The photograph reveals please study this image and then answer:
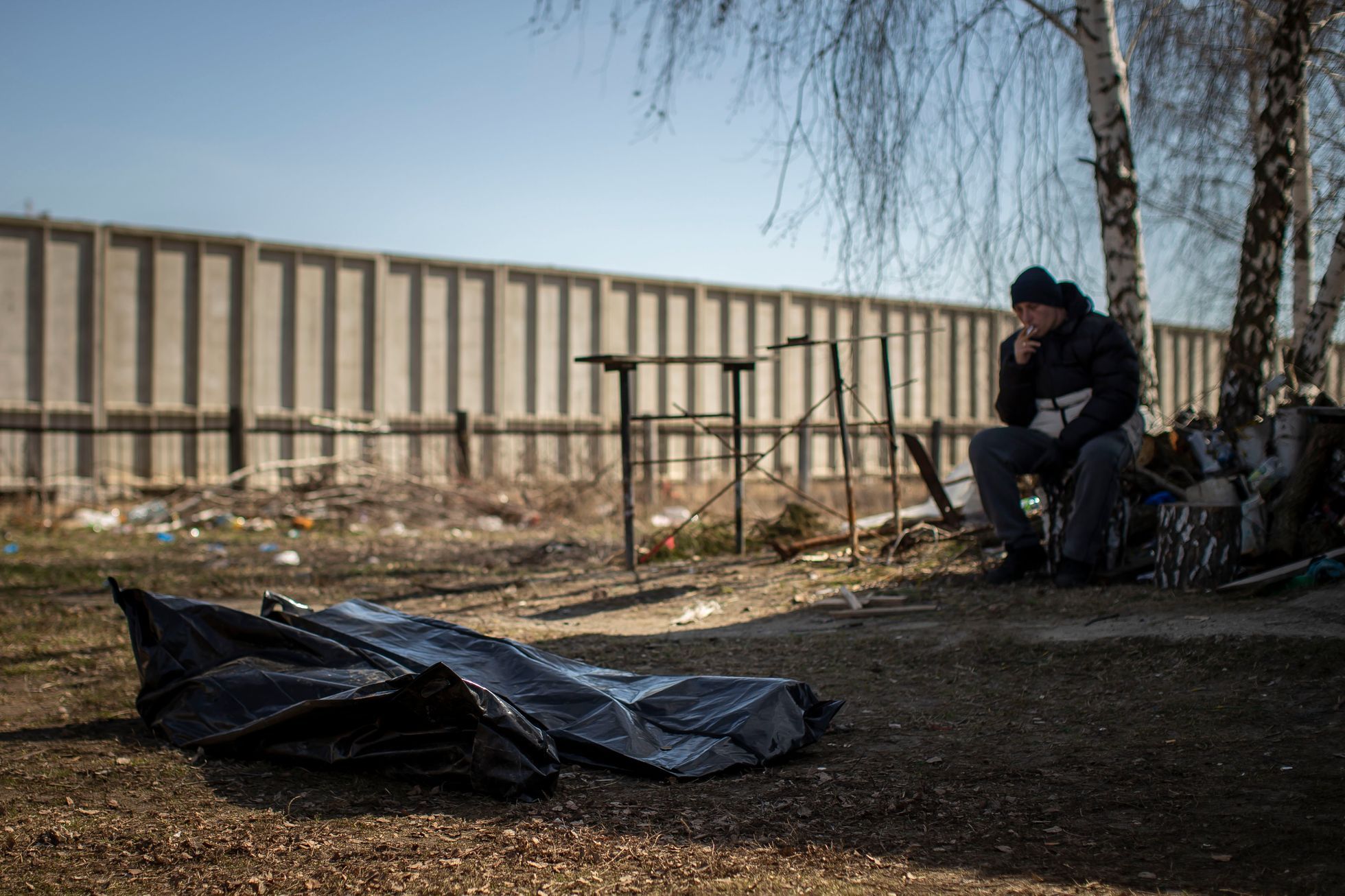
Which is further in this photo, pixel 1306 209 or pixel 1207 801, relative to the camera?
pixel 1306 209

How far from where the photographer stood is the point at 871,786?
8.70ft

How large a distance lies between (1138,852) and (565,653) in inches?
103

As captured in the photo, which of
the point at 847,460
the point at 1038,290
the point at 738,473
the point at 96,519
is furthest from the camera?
the point at 96,519

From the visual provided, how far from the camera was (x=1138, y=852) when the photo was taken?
6.97ft

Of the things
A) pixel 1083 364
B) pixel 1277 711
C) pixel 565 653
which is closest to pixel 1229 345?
pixel 1083 364

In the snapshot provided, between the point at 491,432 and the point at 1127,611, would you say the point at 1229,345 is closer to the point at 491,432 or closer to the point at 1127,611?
the point at 1127,611

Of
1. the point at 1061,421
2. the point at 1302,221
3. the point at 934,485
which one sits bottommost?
the point at 934,485

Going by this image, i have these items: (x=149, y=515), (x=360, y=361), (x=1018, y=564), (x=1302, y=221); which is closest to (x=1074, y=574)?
(x=1018, y=564)

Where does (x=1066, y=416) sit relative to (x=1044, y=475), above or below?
above

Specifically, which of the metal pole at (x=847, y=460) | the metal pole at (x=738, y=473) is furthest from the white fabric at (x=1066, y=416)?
the metal pole at (x=738, y=473)

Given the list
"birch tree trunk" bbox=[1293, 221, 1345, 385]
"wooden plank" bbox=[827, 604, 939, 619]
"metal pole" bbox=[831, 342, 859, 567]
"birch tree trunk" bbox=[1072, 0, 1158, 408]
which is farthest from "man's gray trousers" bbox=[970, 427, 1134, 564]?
"birch tree trunk" bbox=[1293, 221, 1345, 385]

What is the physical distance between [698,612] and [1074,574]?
1.92 metres

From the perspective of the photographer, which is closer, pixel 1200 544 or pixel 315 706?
pixel 315 706

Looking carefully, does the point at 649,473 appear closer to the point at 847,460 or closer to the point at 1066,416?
the point at 847,460
